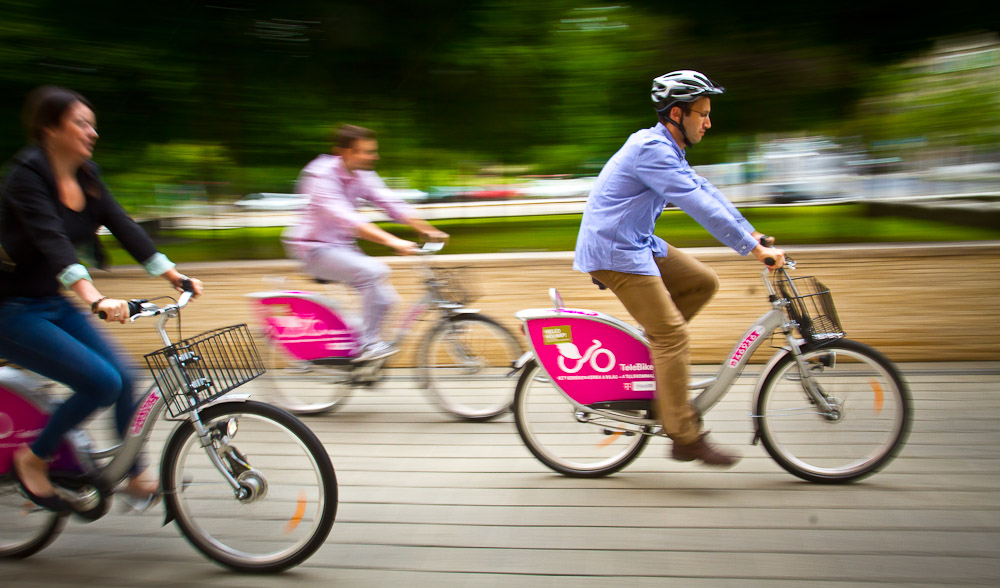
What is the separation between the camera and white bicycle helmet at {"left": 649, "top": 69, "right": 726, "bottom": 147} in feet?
9.89

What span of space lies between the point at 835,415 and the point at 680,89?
5.04 ft

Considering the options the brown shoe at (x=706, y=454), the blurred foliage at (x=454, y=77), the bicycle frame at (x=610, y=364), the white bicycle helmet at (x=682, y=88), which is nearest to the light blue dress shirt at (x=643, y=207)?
the white bicycle helmet at (x=682, y=88)

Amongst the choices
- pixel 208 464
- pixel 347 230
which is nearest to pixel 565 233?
pixel 347 230

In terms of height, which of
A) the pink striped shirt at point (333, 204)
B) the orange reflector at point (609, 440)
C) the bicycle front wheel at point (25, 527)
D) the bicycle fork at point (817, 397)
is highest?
the pink striped shirt at point (333, 204)

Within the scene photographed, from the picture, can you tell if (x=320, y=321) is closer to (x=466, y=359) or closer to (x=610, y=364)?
(x=466, y=359)

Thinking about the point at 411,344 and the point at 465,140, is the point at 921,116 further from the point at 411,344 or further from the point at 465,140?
the point at 411,344

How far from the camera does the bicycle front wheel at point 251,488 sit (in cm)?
257

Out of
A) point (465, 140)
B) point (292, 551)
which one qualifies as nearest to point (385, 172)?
point (465, 140)

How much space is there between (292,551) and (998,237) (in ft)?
17.5

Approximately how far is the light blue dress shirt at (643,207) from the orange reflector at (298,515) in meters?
1.46

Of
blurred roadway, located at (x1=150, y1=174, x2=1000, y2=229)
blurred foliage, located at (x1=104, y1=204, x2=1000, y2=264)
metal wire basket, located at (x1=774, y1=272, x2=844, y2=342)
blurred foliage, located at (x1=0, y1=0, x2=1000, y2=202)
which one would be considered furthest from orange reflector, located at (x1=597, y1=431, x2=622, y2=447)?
blurred roadway, located at (x1=150, y1=174, x2=1000, y2=229)

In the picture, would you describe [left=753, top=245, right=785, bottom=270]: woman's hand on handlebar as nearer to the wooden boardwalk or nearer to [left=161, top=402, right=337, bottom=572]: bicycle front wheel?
the wooden boardwalk

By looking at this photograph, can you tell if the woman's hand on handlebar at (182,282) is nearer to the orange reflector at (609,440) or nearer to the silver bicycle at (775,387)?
the silver bicycle at (775,387)

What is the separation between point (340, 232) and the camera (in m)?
4.42
